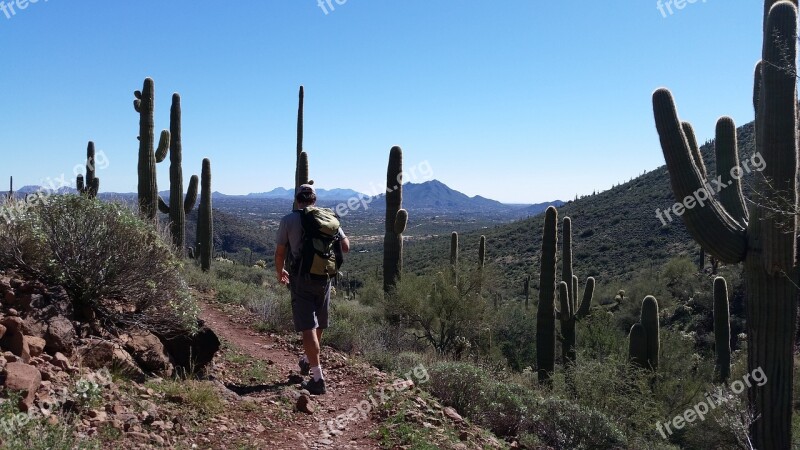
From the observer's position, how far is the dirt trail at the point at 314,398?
4.57 m

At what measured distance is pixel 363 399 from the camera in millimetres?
5625

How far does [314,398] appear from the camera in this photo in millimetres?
5500

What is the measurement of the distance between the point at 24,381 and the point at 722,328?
15334 mm

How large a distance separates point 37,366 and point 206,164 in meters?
16.5

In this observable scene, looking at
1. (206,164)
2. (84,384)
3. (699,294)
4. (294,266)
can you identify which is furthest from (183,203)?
(699,294)

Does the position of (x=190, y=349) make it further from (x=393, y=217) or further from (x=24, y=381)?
(x=393, y=217)

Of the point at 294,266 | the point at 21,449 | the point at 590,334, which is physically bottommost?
the point at 590,334

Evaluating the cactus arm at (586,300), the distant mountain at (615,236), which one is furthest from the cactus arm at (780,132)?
the distant mountain at (615,236)

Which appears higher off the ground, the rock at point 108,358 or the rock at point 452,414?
the rock at point 108,358

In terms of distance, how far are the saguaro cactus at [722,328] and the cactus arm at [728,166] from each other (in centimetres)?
453

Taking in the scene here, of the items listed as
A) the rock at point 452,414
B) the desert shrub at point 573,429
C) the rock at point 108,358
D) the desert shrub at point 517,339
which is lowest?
the desert shrub at point 517,339

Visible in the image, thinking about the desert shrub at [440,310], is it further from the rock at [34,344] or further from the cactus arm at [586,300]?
the rock at [34,344]

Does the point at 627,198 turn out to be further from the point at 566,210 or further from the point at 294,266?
the point at 294,266

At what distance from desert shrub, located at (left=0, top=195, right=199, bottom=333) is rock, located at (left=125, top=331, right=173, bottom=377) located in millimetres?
111
